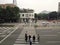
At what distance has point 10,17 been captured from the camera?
103 metres

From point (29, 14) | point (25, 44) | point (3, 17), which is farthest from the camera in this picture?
point (29, 14)

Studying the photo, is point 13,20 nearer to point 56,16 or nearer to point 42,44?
point 56,16

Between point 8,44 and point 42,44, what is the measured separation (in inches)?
145

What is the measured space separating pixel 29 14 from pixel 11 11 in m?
56.4

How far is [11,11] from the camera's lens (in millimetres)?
104562

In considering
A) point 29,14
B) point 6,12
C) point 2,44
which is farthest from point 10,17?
point 2,44

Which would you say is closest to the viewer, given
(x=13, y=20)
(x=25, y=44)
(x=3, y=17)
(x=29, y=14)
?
(x=25, y=44)

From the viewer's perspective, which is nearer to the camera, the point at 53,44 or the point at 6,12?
the point at 53,44

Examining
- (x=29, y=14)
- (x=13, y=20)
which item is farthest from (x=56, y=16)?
(x=13, y=20)

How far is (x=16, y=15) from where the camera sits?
10575 cm

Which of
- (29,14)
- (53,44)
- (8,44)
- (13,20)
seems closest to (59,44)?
(53,44)

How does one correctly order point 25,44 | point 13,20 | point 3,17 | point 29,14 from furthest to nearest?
point 29,14
point 13,20
point 3,17
point 25,44

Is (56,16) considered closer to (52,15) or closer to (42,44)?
(52,15)

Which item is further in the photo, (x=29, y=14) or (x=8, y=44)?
(x=29, y=14)
